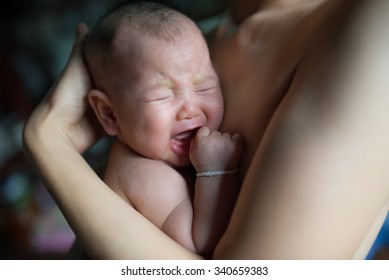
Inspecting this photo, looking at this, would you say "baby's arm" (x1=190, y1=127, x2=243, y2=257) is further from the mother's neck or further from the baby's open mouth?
the mother's neck

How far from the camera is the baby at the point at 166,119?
0.61 meters

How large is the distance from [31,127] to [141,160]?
194mm

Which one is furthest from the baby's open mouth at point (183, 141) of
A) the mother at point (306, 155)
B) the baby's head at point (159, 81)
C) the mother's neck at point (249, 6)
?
the mother's neck at point (249, 6)

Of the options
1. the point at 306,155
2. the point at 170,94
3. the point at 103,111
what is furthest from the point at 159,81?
the point at 306,155

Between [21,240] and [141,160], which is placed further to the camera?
[21,240]

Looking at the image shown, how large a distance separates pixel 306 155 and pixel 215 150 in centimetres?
19

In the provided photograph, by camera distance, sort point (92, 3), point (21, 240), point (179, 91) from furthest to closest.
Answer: point (92, 3)
point (21, 240)
point (179, 91)

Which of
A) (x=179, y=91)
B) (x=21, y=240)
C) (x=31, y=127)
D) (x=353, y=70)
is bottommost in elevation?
(x=21, y=240)

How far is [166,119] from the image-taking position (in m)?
0.68
